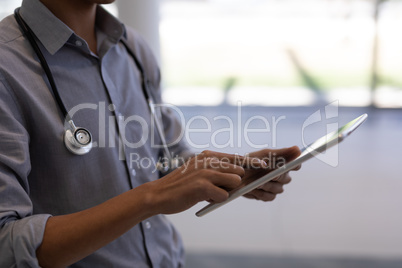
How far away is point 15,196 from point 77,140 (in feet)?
0.48

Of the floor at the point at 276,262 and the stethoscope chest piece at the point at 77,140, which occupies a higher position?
the stethoscope chest piece at the point at 77,140

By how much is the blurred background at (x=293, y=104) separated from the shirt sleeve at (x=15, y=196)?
4.84ft

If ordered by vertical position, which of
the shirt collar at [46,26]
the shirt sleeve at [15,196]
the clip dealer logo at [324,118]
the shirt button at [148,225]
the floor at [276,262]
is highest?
the shirt collar at [46,26]

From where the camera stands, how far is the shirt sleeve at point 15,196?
0.63 meters

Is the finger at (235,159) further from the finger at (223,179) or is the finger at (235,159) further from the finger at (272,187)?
the finger at (272,187)

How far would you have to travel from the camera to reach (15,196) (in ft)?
2.18

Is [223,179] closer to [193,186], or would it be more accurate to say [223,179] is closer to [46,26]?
[193,186]

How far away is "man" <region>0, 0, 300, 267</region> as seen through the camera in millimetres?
651

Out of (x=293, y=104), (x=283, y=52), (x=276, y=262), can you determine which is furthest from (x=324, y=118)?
(x=276, y=262)

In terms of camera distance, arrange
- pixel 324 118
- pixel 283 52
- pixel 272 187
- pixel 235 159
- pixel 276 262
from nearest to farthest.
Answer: pixel 235 159 < pixel 272 187 < pixel 276 262 < pixel 324 118 < pixel 283 52

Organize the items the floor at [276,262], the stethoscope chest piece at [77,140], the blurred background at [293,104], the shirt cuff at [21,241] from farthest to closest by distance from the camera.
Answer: the blurred background at [293,104] < the floor at [276,262] < the stethoscope chest piece at [77,140] < the shirt cuff at [21,241]

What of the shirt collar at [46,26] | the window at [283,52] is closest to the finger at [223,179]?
the shirt collar at [46,26]

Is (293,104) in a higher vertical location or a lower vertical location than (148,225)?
lower

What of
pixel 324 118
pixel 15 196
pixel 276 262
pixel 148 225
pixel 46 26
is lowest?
pixel 276 262
